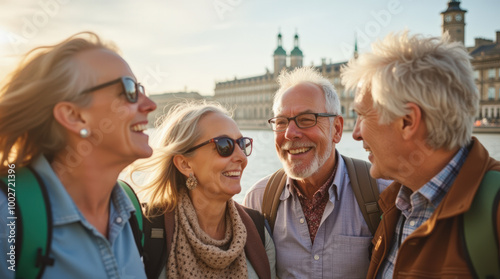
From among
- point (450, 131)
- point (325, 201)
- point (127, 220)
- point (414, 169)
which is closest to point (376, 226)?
point (325, 201)

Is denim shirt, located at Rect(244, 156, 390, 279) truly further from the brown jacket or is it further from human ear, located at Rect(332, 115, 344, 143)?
the brown jacket

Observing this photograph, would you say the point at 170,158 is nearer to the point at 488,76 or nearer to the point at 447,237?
the point at 447,237

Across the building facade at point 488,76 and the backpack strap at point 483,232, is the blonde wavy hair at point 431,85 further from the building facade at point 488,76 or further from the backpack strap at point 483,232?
the building facade at point 488,76

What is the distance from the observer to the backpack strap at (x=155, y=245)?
1.68 meters

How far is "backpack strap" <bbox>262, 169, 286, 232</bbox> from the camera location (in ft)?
7.41

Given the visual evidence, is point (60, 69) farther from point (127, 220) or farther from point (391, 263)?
point (391, 263)

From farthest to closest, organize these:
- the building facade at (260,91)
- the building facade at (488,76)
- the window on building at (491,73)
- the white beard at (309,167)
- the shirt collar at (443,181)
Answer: the building facade at (260,91) < the window on building at (491,73) < the building facade at (488,76) < the white beard at (309,167) < the shirt collar at (443,181)

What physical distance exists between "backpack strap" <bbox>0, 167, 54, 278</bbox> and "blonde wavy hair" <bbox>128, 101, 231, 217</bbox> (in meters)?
0.76

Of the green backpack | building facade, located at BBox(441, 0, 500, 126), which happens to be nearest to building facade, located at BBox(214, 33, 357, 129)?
building facade, located at BBox(441, 0, 500, 126)

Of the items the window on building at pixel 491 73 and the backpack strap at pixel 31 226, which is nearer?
the backpack strap at pixel 31 226

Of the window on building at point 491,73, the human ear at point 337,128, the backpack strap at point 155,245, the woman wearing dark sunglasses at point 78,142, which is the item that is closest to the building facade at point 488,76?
the window on building at point 491,73

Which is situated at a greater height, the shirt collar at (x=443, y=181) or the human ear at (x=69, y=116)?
the human ear at (x=69, y=116)

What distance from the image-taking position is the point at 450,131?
1442 mm

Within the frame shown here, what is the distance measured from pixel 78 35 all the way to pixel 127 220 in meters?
0.63
